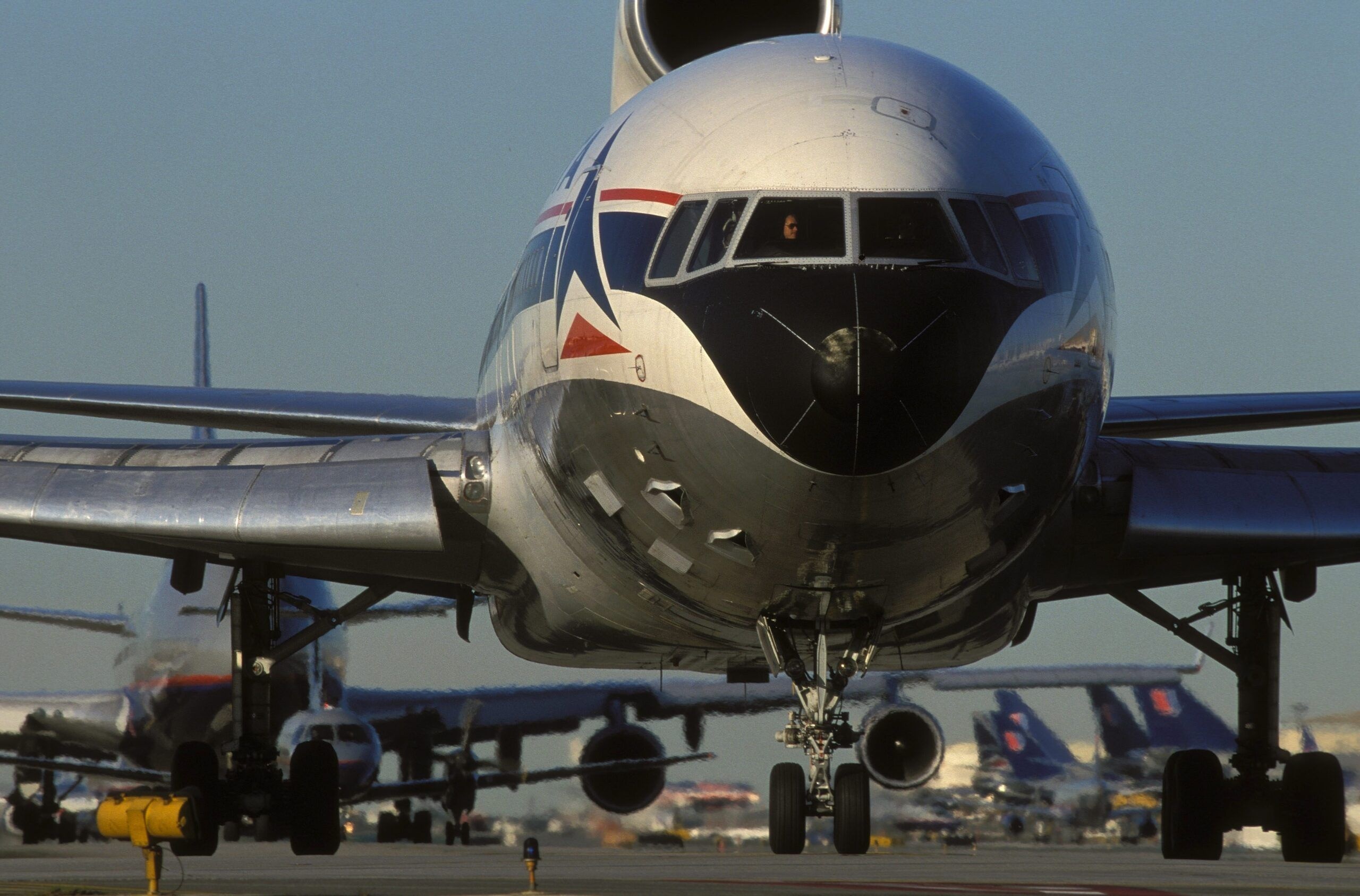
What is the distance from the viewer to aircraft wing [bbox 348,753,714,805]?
32.0 metres

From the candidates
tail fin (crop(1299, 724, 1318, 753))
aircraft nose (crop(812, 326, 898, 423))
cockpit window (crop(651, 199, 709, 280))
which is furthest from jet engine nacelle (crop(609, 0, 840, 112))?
tail fin (crop(1299, 724, 1318, 753))

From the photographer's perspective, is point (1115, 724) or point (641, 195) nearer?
point (641, 195)

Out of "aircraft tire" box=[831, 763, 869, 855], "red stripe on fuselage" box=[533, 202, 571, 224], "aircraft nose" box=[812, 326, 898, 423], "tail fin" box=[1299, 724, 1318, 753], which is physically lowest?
"aircraft tire" box=[831, 763, 869, 855]

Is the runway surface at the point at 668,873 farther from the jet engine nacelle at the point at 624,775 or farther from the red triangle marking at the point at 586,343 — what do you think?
the red triangle marking at the point at 586,343

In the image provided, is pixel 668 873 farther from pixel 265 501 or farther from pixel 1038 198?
pixel 1038 198

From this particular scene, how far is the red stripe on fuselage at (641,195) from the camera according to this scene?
10.5 meters

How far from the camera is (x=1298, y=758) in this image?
55.5 feet

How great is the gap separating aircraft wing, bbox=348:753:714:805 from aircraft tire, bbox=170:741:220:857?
15.5m

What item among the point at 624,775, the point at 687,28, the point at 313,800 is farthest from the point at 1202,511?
the point at 624,775

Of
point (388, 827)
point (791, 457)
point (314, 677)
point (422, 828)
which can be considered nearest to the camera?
point (791, 457)

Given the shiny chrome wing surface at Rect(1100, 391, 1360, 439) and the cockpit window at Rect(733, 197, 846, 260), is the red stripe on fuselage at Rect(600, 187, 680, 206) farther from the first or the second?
the shiny chrome wing surface at Rect(1100, 391, 1360, 439)

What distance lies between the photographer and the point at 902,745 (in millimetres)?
26656

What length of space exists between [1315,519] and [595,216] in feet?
23.3

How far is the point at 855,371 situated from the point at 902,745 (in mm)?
18181
